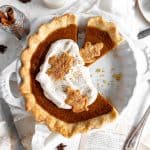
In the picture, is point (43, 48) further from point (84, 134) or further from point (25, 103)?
point (84, 134)

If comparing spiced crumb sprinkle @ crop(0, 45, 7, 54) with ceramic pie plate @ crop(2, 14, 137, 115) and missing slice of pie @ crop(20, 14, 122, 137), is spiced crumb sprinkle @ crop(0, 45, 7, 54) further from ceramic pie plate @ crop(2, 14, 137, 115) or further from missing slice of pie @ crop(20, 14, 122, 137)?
ceramic pie plate @ crop(2, 14, 137, 115)

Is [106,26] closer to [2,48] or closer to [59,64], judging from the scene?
[59,64]

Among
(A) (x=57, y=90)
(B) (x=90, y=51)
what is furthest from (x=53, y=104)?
(B) (x=90, y=51)

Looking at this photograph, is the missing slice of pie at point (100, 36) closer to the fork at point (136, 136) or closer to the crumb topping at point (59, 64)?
the crumb topping at point (59, 64)

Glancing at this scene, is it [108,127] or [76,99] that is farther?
[108,127]

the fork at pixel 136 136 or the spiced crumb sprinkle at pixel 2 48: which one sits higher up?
the spiced crumb sprinkle at pixel 2 48

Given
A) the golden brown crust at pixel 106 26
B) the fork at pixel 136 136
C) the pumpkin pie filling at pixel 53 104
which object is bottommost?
the fork at pixel 136 136

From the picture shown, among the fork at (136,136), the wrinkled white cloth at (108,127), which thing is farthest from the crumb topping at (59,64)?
the fork at (136,136)
